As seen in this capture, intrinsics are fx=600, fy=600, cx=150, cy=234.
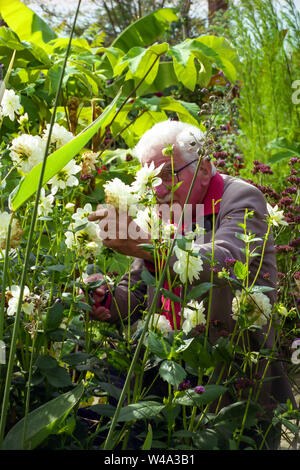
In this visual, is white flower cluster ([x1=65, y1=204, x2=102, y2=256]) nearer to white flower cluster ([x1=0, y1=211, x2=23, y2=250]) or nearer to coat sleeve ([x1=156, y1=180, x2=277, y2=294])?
white flower cluster ([x1=0, y1=211, x2=23, y2=250])

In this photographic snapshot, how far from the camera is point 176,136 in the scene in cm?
186

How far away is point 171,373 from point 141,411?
8 centimetres

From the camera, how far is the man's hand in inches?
54.1

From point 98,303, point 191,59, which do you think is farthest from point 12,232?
point 191,59

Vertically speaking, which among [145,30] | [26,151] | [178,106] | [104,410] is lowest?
[104,410]

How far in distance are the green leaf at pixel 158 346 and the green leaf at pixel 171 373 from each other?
3 centimetres

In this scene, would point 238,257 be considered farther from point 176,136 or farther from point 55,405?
point 55,405

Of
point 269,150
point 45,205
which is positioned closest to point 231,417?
point 45,205

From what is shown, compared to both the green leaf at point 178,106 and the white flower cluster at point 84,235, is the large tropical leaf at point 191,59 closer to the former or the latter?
the green leaf at point 178,106

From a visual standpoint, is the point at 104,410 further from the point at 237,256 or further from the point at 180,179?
the point at 180,179

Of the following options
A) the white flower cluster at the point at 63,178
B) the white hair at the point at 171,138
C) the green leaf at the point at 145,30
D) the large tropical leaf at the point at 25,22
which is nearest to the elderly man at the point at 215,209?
the white hair at the point at 171,138

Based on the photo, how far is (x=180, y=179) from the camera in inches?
73.4

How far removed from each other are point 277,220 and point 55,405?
0.63m

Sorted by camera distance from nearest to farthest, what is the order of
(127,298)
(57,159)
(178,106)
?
(57,159) < (127,298) < (178,106)
